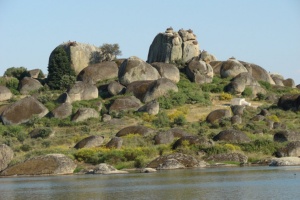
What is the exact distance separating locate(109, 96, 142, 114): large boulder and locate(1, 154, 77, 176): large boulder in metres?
24.3

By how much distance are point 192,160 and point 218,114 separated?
21.1m

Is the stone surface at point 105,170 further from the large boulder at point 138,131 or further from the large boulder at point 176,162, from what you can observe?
the large boulder at point 138,131

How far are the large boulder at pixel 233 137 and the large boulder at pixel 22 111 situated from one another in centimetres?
2350

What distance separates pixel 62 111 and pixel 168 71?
53.2 feet

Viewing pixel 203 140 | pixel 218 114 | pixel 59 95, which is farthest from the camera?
pixel 59 95

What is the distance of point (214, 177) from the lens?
138 ft

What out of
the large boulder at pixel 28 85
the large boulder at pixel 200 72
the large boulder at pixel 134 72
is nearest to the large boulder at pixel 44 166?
the large boulder at pixel 134 72

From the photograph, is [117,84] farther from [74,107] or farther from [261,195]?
[261,195]

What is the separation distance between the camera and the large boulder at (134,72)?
84.4 metres

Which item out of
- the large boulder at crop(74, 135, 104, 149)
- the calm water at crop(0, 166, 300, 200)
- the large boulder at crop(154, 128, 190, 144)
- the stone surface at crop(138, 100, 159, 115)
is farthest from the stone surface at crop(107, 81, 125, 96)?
the calm water at crop(0, 166, 300, 200)

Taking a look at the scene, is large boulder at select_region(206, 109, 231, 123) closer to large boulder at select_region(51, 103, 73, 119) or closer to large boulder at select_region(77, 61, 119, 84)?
large boulder at select_region(51, 103, 73, 119)

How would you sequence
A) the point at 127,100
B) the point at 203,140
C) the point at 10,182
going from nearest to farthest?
the point at 10,182, the point at 203,140, the point at 127,100

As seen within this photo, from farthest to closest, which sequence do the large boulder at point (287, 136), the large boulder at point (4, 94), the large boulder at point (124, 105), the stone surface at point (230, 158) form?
the large boulder at point (4, 94), the large boulder at point (124, 105), the large boulder at point (287, 136), the stone surface at point (230, 158)

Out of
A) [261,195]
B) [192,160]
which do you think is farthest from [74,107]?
[261,195]
